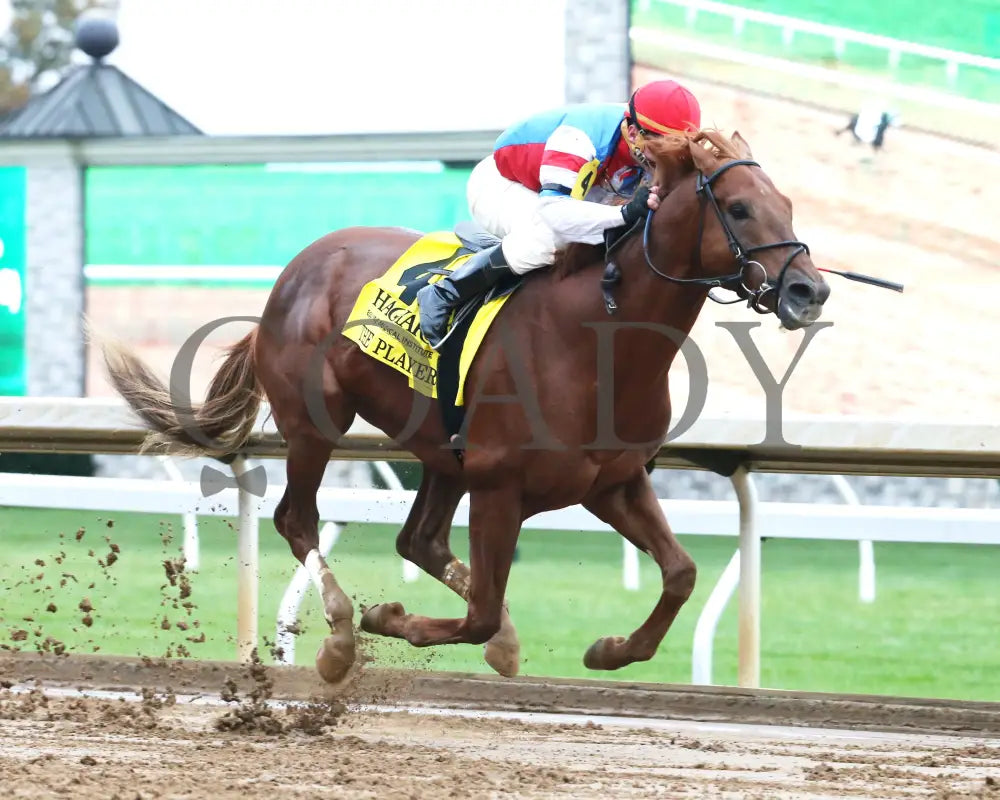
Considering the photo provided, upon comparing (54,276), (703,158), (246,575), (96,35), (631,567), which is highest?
(703,158)

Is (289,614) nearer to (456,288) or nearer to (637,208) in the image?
(456,288)

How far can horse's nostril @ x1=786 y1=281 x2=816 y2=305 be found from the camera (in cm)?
360

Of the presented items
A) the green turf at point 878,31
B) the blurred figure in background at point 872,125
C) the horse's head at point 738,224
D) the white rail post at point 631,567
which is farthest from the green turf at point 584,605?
the green turf at point 878,31

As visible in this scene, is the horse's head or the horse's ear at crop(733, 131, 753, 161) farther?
the horse's ear at crop(733, 131, 753, 161)

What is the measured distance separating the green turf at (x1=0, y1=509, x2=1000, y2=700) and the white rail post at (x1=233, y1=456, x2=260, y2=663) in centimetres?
11

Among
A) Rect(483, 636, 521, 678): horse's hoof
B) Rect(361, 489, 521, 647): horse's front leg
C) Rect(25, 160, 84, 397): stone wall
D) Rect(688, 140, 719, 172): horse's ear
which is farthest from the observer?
Rect(25, 160, 84, 397): stone wall

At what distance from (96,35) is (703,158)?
11.6 metres

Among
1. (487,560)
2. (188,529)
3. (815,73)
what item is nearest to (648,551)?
(487,560)

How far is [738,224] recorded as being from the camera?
380 centimetres

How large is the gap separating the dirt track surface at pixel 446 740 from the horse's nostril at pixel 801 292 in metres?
1.14

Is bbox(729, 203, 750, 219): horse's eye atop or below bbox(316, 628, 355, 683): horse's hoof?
atop

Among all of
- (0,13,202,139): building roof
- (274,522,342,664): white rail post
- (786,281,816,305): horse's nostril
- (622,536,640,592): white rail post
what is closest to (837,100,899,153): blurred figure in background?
(622,536,640,592): white rail post

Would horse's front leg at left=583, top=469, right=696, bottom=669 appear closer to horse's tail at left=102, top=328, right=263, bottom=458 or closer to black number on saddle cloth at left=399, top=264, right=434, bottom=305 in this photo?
black number on saddle cloth at left=399, top=264, right=434, bottom=305

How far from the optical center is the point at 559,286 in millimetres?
4258
